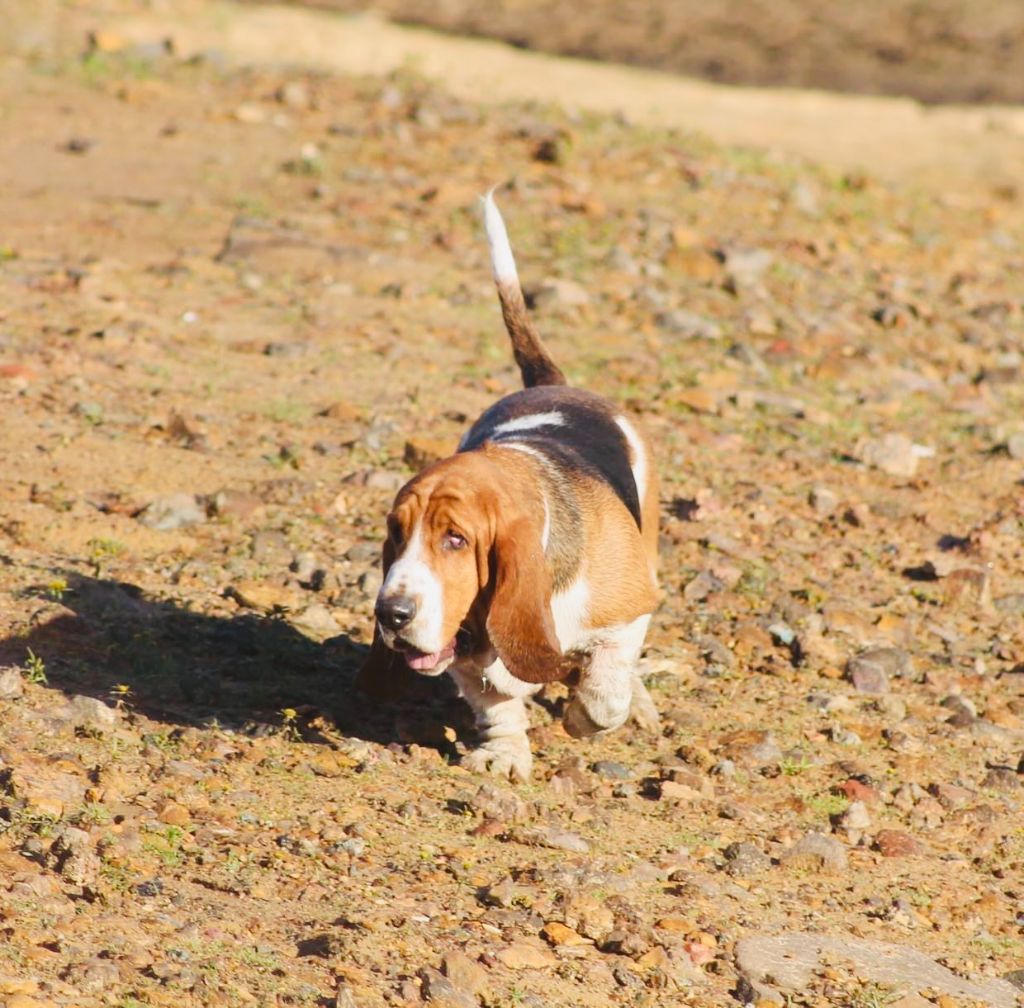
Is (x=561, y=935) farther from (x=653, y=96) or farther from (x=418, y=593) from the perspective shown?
(x=653, y=96)

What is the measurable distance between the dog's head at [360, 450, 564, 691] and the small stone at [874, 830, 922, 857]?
1203 mm

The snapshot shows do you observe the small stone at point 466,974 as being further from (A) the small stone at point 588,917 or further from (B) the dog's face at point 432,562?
(B) the dog's face at point 432,562

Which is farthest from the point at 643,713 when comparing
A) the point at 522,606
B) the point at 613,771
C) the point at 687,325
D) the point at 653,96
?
the point at 653,96

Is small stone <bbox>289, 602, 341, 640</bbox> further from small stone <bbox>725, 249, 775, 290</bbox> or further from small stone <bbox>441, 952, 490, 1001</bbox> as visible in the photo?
small stone <bbox>725, 249, 775, 290</bbox>

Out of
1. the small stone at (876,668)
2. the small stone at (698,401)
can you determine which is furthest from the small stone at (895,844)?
the small stone at (698,401)

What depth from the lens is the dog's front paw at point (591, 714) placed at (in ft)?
18.3

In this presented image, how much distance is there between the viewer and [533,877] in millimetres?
4848

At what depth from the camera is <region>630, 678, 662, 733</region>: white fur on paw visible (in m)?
6.09

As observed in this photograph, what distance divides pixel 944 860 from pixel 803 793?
0.53 m

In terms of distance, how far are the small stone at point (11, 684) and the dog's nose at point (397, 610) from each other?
1.49 meters

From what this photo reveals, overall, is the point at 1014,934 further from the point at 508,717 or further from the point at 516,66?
the point at 516,66

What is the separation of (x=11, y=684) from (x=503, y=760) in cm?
159

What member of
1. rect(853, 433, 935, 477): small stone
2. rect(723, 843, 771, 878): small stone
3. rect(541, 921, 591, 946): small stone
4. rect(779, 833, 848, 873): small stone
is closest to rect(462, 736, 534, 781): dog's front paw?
rect(723, 843, 771, 878): small stone

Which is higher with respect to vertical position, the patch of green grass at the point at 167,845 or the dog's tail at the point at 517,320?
the dog's tail at the point at 517,320
